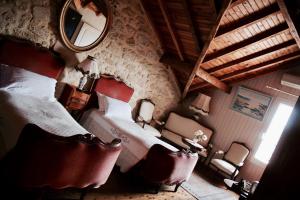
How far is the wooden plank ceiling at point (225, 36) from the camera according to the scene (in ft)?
14.1

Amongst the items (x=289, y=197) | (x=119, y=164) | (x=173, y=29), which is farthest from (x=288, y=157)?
(x=173, y=29)

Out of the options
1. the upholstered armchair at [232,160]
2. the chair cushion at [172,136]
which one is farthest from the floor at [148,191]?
the chair cushion at [172,136]

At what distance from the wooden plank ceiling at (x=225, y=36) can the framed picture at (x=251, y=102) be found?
1.22 ft

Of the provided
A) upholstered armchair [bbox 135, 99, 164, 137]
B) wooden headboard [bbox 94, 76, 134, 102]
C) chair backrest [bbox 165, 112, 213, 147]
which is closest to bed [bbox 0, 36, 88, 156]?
wooden headboard [bbox 94, 76, 134, 102]

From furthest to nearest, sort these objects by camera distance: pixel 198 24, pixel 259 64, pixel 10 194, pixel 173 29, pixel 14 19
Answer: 1. pixel 259 64
2. pixel 173 29
3. pixel 198 24
4. pixel 14 19
5. pixel 10 194

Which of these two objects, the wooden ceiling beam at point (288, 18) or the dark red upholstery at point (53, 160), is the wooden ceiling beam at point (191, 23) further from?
the dark red upholstery at point (53, 160)

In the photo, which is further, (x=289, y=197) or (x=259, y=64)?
(x=259, y=64)

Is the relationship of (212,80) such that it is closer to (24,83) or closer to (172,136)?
(172,136)

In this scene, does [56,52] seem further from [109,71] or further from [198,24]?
[198,24]

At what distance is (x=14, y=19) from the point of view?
3.75 metres

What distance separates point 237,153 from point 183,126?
1.53 meters

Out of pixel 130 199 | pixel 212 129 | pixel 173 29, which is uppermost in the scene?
pixel 173 29

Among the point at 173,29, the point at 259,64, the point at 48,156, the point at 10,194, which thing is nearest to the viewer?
the point at 48,156

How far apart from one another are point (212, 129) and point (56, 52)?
14.3 ft
